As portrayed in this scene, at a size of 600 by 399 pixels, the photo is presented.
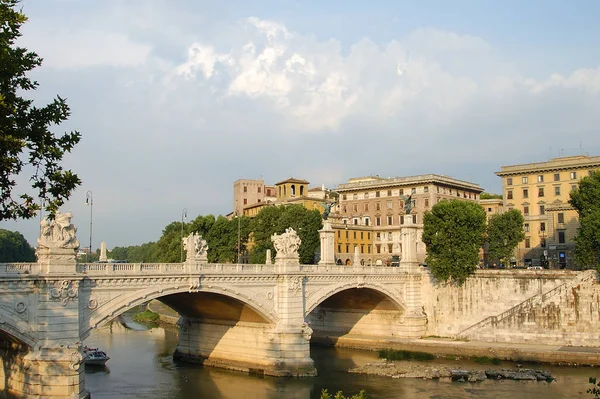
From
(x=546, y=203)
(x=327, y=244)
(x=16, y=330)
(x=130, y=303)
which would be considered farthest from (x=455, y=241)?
(x=16, y=330)

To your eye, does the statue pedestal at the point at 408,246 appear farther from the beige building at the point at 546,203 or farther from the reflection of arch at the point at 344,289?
the beige building at the point at 546,203

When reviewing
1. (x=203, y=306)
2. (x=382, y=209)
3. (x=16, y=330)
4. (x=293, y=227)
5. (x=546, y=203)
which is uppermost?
(x=382, y=209)

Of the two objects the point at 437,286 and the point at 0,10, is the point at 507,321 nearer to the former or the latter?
the point at 437,286

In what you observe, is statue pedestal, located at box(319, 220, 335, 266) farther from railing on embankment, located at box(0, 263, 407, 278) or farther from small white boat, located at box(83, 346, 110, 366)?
small white boat, located at box(83, 346, 110, 366)

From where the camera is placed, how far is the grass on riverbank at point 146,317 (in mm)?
82250

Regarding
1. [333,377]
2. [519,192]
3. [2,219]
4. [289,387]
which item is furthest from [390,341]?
[2,219]

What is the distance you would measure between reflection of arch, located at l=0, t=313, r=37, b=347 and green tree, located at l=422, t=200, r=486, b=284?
38737 mm

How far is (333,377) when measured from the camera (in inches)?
1908

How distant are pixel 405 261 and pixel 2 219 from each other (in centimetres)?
4906

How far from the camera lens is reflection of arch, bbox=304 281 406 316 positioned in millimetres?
51312

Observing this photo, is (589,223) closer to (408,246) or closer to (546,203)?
(408,246)

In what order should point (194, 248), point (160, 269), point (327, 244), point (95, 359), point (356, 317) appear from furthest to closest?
point (356, 317), point (327, 244), point (95, 359), point (194, 248), point (160, 269)

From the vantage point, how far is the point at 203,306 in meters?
50.3

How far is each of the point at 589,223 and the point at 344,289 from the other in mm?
22027
